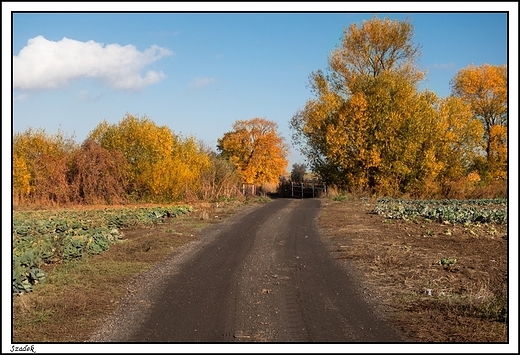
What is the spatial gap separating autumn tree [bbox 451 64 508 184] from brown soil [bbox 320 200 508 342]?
108 ft

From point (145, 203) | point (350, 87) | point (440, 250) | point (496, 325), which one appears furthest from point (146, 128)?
point (496, 325)

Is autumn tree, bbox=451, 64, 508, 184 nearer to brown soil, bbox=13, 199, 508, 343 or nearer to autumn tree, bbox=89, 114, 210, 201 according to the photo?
autumn tree, bbox=89, 114, 210, 201

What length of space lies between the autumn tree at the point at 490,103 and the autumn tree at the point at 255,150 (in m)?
23.9

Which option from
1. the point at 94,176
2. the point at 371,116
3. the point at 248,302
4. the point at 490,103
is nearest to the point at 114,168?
the point at 94,176

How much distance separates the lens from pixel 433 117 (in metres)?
42.1

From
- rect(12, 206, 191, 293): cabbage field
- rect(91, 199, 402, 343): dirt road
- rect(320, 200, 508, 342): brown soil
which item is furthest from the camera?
rect(12, 206, 191, 293): cabbage field

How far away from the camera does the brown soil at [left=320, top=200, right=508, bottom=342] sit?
7.77m

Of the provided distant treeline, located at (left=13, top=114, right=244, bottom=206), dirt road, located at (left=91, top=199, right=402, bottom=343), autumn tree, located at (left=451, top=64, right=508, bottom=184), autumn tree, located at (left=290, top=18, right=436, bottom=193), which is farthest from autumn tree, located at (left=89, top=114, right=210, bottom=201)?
autumn tree, located at (left=451, top=64, right=508, bottom=184)

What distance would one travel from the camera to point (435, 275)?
1123 centimetres

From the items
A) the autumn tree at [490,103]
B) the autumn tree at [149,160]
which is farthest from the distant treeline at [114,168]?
the autumn tree at [490,103]

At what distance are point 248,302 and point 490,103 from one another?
163ft

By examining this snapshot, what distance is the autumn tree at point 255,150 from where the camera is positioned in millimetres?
65500

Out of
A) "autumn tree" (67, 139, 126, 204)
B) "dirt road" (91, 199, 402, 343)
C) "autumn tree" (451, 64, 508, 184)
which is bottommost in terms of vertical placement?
"dirt road" (91, 199, 402, 343)

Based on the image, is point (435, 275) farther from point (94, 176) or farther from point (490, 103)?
point (490, 103)
